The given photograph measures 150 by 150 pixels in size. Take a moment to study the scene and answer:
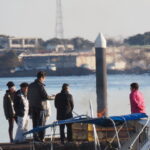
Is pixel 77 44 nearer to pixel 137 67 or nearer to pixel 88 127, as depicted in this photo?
pixel 137 67

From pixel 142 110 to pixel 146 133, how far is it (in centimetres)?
482

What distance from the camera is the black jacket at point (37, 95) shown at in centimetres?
2027

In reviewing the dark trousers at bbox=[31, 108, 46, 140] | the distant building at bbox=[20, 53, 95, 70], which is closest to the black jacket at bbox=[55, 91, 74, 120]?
the dark trousers at bbox=[31, 108, 46, 140]

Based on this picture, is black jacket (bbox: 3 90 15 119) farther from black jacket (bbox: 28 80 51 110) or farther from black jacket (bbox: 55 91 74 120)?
black jacket (bbox: 55 91 74 120)

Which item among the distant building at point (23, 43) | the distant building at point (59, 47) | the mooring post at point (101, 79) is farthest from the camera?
the distant building at point (23, 43)

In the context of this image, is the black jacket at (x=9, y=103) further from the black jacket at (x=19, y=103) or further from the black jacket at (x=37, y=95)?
the black jacket at (x=37, y=95)

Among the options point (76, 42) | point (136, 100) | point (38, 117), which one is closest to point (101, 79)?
point (136, 100)

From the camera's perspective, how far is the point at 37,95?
20344 millimetres

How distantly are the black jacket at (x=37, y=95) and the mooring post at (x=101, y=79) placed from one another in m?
4.82

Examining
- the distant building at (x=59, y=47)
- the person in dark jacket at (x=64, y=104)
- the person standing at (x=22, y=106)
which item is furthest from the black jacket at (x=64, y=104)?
the distant building at (x=59, y=47)

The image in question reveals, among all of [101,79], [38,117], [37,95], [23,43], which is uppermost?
[23,43]

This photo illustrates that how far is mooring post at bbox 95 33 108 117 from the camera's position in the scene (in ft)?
83.4

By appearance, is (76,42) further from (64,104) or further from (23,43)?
(64,104)

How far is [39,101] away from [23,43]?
10601 centimetres
